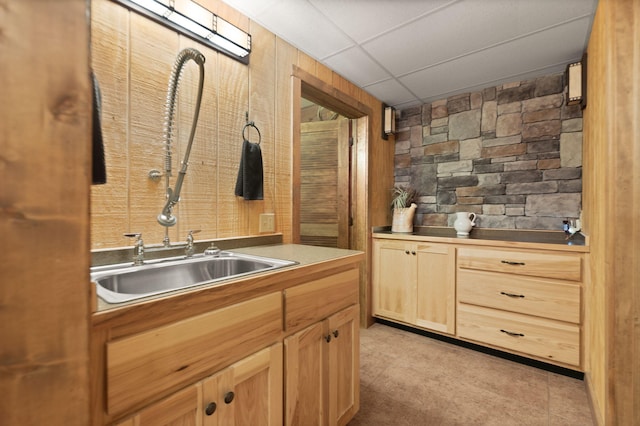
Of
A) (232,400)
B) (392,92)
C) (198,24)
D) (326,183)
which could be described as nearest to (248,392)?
(232,400)

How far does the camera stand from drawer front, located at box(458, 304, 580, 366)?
1894mm

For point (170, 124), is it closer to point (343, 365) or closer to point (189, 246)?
point (189, 246)

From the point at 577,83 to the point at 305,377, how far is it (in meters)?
2.73

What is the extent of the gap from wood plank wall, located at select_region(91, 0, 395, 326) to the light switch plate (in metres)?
0.03

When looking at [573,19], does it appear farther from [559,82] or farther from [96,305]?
[96,305]

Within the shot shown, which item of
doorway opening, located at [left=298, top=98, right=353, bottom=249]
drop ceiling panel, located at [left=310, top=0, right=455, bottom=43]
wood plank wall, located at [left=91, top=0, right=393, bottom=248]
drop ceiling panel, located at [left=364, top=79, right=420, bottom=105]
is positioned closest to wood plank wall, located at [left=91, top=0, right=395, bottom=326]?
wood plank wall, located at [left=91, top=0, right=393, bottom=248]

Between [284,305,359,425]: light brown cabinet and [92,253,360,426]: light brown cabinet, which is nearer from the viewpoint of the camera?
[92,253,360,426]: light brown cabinet

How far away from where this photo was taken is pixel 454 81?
2.52 metres

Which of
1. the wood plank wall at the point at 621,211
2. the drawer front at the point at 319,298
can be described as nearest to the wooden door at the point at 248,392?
the drawer front at the point at 319,298

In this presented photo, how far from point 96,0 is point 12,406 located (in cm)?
142

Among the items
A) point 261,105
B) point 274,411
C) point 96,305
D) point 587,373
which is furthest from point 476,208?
point 96,305

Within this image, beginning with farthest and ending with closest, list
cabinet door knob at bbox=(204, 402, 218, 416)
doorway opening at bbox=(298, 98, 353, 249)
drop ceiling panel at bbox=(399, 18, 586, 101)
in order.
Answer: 1. doorway opening at bbox=(298, 98, 353, 249)
2. drop ceiling panel at bbox=(399, 18, 586, 101)
3. cabinet door knob at bbox=(204, 402, 218, 416)

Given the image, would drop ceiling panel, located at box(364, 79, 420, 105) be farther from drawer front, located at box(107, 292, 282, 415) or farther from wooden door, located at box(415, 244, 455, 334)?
drawer front, located at box(107, 292, 282, 415)

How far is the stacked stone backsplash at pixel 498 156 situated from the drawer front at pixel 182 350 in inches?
98.2
